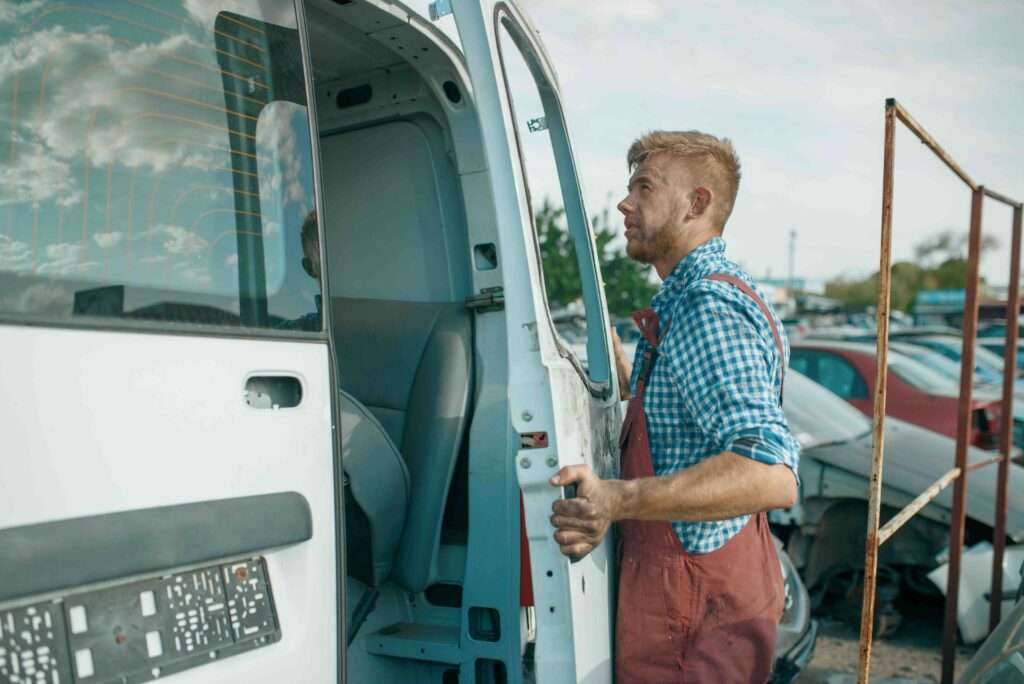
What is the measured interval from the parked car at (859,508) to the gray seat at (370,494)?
3.14 metres

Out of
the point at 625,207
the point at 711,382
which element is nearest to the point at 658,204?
the point at 625,207

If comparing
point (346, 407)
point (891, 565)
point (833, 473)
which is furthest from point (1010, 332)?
point (346, 407)

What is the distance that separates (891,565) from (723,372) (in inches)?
156

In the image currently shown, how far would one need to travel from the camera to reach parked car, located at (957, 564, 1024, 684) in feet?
6.15

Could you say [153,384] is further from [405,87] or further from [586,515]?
[405,87]

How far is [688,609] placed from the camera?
198 cm

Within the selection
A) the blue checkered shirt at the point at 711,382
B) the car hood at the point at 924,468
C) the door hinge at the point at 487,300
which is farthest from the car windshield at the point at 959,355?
the blue checkered shirt at the point at 711,382

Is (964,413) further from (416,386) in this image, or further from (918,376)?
(918,376)

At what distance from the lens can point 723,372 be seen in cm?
186

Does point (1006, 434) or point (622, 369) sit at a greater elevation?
point (622, 369)

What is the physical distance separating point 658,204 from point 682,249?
0.42ft

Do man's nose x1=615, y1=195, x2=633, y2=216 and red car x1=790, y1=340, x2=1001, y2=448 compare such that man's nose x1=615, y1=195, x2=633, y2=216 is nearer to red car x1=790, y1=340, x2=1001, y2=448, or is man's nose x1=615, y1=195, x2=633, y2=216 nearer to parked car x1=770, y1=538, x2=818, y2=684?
parked car x1=770, y1=538, x2=818, y2=684

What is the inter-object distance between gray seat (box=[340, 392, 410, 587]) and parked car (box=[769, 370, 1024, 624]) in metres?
3.14

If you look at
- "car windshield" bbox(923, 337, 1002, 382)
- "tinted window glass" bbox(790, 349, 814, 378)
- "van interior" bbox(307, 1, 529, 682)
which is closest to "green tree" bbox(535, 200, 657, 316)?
"tinted window glass" bbox(790, 349, 814, 378)
